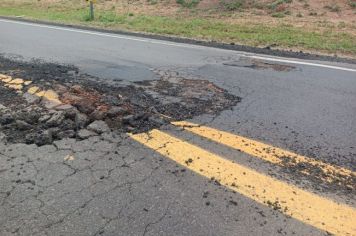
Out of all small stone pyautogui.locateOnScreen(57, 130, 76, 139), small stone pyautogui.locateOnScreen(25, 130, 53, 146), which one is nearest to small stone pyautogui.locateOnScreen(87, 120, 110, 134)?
small stone pyautogui.locateOnScreen(57, 130, 76, 139)

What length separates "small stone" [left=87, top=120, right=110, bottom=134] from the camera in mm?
4244

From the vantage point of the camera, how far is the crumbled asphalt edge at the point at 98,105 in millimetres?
4254

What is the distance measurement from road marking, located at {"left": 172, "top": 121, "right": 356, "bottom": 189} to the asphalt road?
99mm

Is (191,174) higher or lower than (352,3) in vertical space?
lower

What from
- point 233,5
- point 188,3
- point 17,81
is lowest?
point 17,81

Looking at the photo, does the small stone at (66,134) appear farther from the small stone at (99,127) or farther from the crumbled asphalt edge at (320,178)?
the crumbled asphalt edge at (320,178)

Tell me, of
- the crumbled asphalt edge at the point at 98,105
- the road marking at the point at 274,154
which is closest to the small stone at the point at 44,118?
the crumbled asphalt edge at the point at 98,105

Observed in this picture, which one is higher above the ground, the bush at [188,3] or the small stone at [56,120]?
the bush at [188,3]

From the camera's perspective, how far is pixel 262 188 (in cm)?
330

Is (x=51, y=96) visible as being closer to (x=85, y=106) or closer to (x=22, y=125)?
(x=85, y=106)

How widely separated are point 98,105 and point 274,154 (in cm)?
221

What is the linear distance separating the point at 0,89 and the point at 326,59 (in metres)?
6.37

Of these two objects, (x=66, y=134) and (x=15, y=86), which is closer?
(x=66, y=134)

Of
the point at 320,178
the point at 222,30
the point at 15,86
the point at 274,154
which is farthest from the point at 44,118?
the point at 222,30
